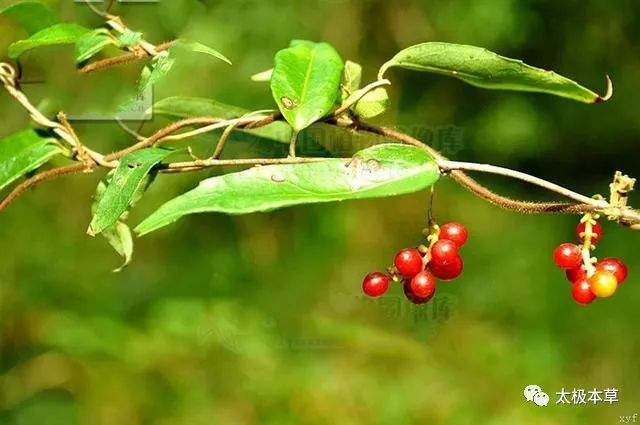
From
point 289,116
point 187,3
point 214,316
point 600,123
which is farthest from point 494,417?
point 289,116

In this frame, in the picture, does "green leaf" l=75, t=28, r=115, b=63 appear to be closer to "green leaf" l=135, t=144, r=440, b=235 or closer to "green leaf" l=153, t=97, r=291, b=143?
"green leaf" l=153, t=97, r=291, b=143

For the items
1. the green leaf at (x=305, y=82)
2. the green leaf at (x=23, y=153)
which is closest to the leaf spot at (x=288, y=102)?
the green leaf at (x=305, y=82)

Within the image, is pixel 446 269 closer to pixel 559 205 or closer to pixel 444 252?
pixel 444 252

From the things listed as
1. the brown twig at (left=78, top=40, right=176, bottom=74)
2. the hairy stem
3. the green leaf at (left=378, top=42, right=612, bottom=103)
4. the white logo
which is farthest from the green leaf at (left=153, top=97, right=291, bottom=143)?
the white logo

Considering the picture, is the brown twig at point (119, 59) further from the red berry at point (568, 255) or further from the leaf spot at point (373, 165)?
the red berry at point (568, 255)

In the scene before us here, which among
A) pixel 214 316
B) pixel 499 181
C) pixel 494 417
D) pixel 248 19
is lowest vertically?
pixel 494 417

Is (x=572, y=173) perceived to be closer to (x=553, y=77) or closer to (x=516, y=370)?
(x=516, y=370)
